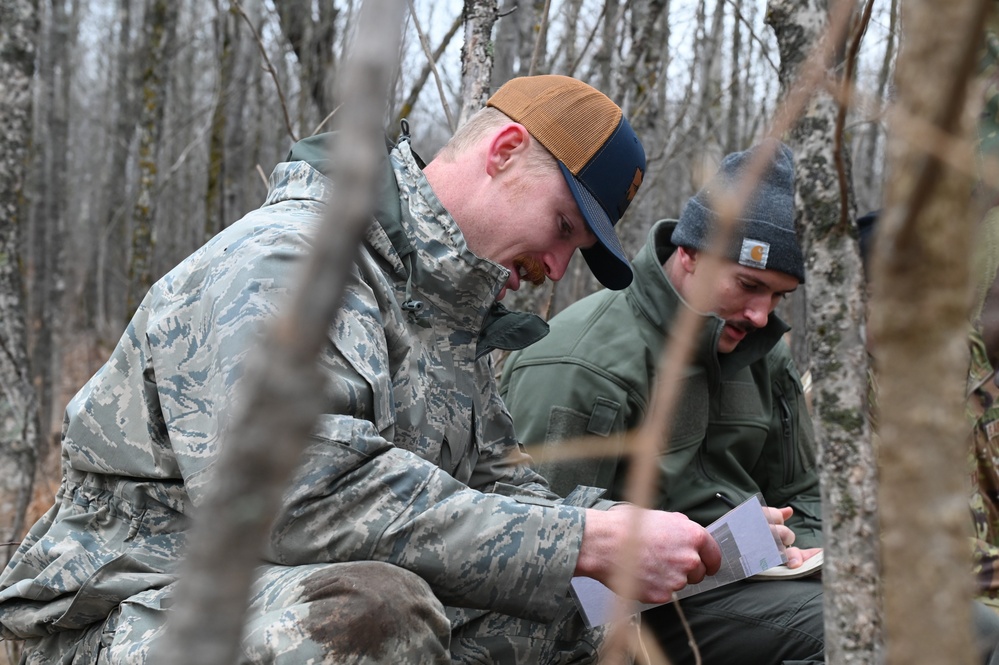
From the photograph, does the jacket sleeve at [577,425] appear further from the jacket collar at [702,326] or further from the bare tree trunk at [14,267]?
the bare tree trunk at [14,267]

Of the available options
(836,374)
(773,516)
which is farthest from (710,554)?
(836,374)

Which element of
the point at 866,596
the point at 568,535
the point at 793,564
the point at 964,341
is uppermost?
the point at 964,341

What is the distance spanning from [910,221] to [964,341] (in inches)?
4.2

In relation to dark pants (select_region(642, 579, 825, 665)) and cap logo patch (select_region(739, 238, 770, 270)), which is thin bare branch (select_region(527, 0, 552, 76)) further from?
dark pants (select_region(642, 579, 825, 665))

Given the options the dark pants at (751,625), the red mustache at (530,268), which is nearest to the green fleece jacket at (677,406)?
the dark pants at (751,625)

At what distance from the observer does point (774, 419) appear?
3150 mm

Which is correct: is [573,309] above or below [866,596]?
below

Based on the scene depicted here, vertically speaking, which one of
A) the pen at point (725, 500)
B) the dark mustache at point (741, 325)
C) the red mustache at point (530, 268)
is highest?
the red mustache at point (530, 268)

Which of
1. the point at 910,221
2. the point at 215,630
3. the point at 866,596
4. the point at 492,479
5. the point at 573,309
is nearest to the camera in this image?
the point at 215,630

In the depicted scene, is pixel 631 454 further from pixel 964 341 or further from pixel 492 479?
pixel 964 341

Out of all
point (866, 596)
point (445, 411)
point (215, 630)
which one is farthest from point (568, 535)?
point (215, 630)

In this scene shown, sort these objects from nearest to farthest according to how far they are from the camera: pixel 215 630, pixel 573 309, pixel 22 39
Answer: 1. pixel 215 630
2. pixel 573 309
3. pixel 22 39

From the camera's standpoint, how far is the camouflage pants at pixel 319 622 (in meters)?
1.58

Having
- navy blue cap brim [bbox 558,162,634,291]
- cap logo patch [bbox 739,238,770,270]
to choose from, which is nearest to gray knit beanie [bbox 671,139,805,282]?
cap logo patch [bbox 739,238,770,270]
